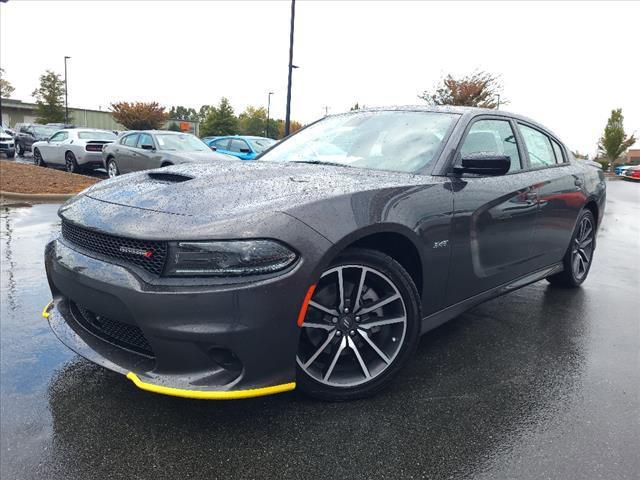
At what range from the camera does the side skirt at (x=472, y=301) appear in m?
2.91

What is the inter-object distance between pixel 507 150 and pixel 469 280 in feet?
3.96

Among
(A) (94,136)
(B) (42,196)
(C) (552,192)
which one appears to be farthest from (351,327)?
(A) (94,136)

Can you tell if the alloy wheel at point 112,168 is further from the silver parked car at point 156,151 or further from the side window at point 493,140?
the side window at point 493,140

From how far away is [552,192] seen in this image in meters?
4.05

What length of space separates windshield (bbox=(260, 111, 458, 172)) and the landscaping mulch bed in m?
7.73

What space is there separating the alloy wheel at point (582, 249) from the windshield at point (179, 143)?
8.78 meters

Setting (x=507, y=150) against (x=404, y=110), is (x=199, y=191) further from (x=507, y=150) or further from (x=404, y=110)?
(x=507, y=150)

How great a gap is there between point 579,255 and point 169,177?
157 inches

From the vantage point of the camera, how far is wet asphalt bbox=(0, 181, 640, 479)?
2088mm

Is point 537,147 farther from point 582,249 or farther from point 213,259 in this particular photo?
point 213,259

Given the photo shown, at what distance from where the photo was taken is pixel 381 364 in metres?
2.63

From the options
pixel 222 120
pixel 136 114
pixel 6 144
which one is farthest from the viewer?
pixel 222 120

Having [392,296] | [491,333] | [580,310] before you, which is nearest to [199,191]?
[392,296]

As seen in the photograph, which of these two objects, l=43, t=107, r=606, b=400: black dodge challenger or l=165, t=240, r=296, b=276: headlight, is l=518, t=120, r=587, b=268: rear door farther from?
l=165, t=240, r=296, b=276: headlight
